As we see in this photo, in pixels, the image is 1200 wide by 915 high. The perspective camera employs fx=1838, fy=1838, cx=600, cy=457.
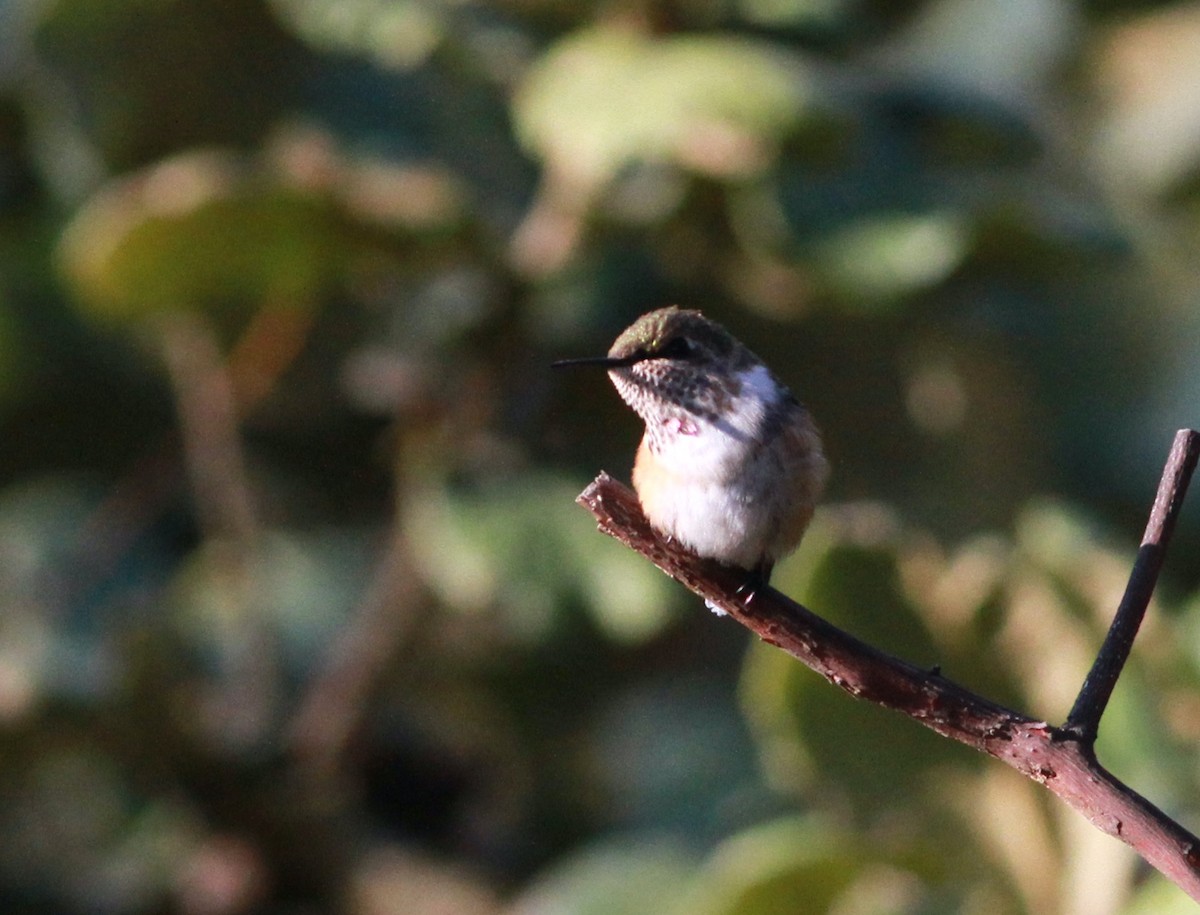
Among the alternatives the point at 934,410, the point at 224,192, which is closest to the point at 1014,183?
the point at 934,410

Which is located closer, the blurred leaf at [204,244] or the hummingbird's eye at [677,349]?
the hummingbird's eye at [677,349]

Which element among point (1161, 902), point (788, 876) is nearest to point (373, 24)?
point (788, 876)

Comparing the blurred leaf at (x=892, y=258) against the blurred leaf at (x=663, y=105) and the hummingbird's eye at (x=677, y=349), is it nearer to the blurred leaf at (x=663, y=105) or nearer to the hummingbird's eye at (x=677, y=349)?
the blurred leaf at (x=663, y=105)

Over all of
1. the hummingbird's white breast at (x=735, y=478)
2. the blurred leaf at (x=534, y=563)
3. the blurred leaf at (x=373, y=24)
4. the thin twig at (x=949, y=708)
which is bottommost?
the thin twig at (x=949, y=708)

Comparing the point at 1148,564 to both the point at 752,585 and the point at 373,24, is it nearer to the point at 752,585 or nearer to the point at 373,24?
the point at 752,585

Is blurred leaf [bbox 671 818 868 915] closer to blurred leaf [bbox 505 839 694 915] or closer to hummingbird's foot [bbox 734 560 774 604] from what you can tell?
blurred leaf [bbox 505 839 694 915]

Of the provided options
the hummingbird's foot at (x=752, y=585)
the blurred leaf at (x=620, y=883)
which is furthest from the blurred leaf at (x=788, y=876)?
the hummingbird's foot at (x=752, y=585)
